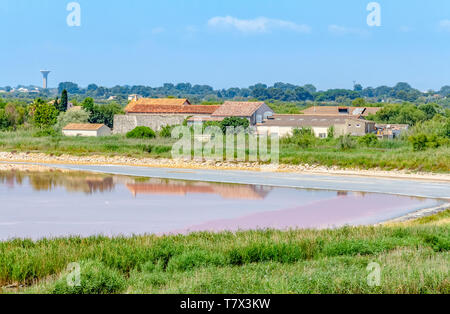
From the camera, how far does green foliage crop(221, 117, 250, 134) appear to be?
4481 cm

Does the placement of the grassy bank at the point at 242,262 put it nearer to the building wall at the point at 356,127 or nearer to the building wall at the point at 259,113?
the building wall at the point at 356,127

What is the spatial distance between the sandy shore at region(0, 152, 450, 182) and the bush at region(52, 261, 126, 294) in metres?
21.1

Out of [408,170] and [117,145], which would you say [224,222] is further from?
[117,145]

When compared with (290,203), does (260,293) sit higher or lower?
higher

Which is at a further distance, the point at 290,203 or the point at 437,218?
the point at 290,203

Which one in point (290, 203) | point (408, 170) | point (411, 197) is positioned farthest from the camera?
point (408, 170)

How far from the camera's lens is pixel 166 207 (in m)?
18.5

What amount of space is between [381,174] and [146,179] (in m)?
10.7

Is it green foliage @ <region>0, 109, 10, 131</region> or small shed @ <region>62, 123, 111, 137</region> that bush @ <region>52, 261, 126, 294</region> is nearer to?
small shed @ <region>62, 123, 111, 137</region>

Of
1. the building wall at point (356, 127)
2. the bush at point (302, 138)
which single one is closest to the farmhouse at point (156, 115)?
the bush at point (302, 138)

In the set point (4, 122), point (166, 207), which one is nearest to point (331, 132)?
point (166, 207)

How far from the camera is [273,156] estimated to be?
34438 millimetres

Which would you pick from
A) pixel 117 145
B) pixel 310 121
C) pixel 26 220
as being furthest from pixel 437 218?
pixel 310 121

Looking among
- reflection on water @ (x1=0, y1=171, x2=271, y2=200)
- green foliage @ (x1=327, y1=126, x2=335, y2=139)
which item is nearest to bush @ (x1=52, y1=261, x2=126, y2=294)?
reflection on water @ (x1=0, y1=171, x2=271, y2=200)
